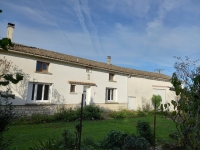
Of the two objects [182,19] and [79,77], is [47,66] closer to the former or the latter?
[79,77]

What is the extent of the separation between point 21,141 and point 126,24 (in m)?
11.6

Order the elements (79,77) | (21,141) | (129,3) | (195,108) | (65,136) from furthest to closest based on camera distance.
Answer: (79,77) → (129,3) → (21,141) → (65,136) → (195,108)

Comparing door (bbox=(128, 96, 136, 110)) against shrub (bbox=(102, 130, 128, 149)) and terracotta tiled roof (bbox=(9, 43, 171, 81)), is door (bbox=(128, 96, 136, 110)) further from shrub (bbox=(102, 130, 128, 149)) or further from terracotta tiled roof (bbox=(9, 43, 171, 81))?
shrub (bbox=(102, 130, 128, 149))

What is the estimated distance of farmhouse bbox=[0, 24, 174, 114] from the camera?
12102 millimetres

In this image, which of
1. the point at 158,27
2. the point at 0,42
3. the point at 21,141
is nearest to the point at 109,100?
the point at 158,27

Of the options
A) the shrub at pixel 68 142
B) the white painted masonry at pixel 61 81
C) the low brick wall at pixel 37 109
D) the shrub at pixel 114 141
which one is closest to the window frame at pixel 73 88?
the white painted masonry at pixel 61 81

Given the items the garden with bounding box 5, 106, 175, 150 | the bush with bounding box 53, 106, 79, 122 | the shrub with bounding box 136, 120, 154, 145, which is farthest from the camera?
the bush with bounding box 53, 106, 79, 122

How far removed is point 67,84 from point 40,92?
2594 mm

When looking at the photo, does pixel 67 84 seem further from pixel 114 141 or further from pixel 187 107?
pixel 187 107

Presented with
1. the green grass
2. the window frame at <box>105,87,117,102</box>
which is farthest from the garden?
the window frame at <box>105,87,117,102</box>

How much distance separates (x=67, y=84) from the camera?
48.5ft

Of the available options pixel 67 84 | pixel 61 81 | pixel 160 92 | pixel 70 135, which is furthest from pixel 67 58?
pixel 160 92

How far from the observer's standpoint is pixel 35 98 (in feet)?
41.8

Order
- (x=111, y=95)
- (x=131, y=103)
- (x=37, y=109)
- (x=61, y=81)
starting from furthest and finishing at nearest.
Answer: (x=131, y=103) → (x=111, y=95) → (x=61, y=81) → (x=37, y=109)
